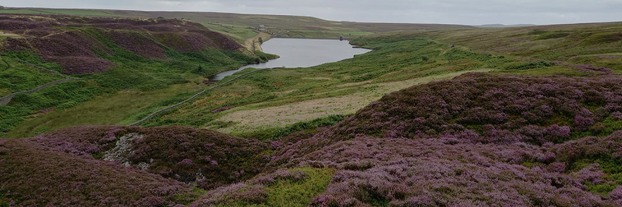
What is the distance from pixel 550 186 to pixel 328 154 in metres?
12.9

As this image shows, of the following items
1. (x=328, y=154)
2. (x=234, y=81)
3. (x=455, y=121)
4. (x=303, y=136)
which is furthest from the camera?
(x=234, y=81)

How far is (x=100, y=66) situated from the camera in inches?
3671

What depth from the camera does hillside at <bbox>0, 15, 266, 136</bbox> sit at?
68.0 metres

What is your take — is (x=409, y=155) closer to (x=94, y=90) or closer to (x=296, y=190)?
(x=296, y=190)

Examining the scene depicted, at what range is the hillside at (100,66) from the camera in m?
68.0

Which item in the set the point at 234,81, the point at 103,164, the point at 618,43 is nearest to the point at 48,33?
the point at 234,81

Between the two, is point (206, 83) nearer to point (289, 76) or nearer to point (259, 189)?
point (289, 76)

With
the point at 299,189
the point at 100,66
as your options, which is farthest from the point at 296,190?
the point at 100,66

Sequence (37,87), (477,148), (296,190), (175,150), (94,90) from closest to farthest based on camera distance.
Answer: (296,190) → (477,148) → (175,150) → (37,87) → (94,90)

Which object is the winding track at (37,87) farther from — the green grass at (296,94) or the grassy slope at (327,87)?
the grassy slope at (327,87)

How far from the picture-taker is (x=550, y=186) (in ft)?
62.2

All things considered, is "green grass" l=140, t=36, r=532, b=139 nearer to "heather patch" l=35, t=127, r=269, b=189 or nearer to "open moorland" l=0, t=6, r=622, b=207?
"open moorland" l=0, t=6, r=622, b=207

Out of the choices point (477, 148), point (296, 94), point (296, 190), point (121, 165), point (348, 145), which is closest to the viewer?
point (296, 190)

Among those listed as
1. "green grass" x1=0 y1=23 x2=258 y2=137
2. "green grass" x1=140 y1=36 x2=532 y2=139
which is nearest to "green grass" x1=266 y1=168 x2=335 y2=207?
"green grass" x1=140 y1=36 x2=532 y2=139
